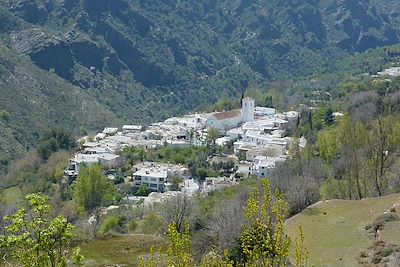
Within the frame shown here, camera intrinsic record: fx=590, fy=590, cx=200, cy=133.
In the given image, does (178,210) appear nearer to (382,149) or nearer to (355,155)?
(355,155)

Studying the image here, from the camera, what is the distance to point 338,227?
23.1 metres

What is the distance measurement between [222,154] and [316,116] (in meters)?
11.9

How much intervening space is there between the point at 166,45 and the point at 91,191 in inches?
4036

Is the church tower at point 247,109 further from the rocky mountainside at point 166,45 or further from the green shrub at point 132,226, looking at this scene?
the green shrub at point 132,226

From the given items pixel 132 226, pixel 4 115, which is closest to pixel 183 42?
pixel 4 115

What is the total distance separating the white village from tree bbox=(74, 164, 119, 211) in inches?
77.3

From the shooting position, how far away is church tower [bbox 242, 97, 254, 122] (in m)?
73.8

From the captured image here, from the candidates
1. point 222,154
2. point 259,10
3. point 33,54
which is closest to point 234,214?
point 222,154

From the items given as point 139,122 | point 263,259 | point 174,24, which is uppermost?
point 174,24

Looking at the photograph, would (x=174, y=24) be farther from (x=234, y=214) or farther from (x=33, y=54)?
(x=234, y=214)

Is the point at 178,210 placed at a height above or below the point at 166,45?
below

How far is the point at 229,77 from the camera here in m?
143

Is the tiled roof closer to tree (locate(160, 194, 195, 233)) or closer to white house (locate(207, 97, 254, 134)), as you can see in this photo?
white house (locate(207, 97, 254, 134))

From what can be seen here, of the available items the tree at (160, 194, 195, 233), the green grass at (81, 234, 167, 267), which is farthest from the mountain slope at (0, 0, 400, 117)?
the green grass at (81, 234, 167, 267)
